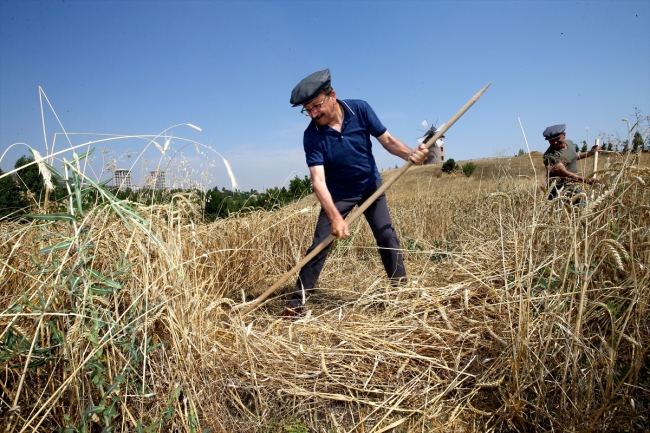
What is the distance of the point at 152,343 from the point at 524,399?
1493mm

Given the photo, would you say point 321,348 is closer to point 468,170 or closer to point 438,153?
point 468,170

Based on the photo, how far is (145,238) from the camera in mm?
1731

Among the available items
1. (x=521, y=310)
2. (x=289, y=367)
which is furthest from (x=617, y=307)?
(x=289, y=367)

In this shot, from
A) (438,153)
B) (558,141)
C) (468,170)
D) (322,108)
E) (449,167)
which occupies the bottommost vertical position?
(468,170)

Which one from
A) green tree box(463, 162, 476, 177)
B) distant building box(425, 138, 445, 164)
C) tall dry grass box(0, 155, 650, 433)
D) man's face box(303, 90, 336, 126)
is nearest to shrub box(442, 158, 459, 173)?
green tree box(463, 162, 476, 177)

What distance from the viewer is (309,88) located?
2521 mm

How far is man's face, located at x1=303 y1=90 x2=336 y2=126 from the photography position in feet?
8.48

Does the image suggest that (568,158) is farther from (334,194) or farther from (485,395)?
(485,395)

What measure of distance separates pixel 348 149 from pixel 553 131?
3103 mm

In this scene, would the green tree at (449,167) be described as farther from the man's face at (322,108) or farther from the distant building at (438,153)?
the man's face at (322,108)

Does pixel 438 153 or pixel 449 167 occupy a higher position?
pixel 438 153

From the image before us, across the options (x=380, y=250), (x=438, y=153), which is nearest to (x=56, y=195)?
(x=380, y=250)

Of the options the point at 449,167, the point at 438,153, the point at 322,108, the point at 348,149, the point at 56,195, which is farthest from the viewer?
the point at 438,153

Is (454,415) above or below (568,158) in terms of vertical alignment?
below
